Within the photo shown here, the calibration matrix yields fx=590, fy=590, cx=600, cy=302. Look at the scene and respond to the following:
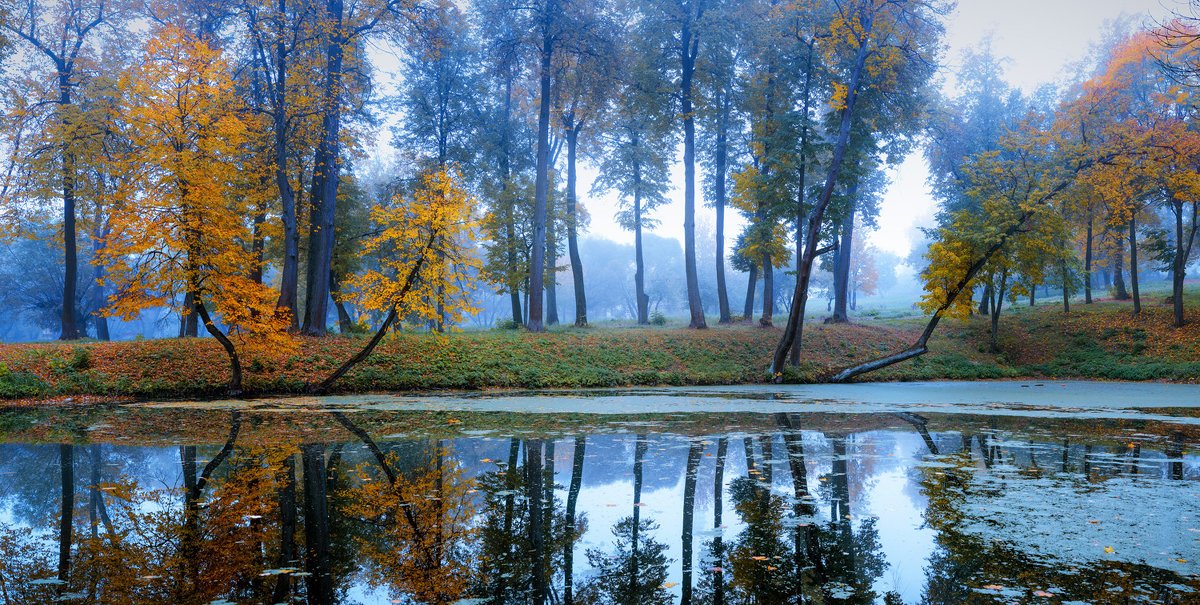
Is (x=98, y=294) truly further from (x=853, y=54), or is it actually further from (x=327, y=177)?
(x=853, y=54)

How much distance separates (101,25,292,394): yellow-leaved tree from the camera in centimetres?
1377

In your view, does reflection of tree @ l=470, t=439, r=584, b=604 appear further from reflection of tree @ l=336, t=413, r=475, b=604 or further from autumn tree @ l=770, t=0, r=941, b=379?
autumn tree @ l=770, t=0, r=941, b=379

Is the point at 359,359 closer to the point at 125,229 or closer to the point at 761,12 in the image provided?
the point at 125,229

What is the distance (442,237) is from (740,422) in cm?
957

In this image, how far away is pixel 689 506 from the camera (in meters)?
5.52

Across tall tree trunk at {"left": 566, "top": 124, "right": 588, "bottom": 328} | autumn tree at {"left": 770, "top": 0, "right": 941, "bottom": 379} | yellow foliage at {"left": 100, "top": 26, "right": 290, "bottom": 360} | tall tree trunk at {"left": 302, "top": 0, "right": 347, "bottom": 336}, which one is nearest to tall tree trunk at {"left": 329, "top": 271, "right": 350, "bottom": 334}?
tall tree trunk at {"left": 302, "top": 0, "right": 347, "bottom": 336}

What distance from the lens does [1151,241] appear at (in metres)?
31.1

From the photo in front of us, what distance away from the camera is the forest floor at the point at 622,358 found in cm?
1595

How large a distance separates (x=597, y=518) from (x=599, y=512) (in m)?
0.17

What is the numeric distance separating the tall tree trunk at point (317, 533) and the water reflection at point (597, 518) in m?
0.02

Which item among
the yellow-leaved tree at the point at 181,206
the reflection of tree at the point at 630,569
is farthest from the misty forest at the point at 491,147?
the reflection of tree at the point at 630,569

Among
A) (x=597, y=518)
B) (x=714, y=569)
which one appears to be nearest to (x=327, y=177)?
(x=597, y=518)

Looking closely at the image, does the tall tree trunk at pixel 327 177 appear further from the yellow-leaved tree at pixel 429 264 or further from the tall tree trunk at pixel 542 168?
the tall tree trunk at pixel 542 168

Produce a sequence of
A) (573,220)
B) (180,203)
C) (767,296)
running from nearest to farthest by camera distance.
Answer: (180,203) → (767,296) → (573,220)
